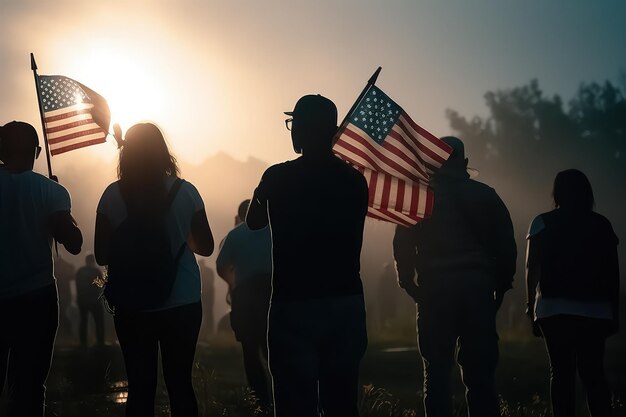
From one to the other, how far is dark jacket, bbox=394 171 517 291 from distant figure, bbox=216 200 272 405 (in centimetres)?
264

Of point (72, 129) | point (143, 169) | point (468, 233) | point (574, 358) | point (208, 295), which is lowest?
A: point (208, 295)

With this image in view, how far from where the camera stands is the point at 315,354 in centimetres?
545

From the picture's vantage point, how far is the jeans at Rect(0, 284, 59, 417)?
6.41 meters

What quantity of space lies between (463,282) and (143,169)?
2.66 metres

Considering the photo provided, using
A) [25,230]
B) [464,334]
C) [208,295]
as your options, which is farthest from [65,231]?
[208,295]

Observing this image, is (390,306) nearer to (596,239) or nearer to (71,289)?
(71,289)

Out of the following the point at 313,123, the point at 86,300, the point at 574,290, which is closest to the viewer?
the point at 313,123

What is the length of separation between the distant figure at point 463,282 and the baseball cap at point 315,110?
237 cm

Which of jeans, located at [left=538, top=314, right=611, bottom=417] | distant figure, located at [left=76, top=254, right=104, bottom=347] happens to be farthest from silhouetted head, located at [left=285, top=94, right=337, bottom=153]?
distant figure, located at [left=76, top=254, right=104, bottom=347]

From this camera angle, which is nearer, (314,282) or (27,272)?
(314,282)

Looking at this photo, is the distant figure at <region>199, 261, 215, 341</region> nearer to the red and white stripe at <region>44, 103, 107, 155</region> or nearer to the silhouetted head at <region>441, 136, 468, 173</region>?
the red and white stripe at <region>44, 103, 107, 155</region>

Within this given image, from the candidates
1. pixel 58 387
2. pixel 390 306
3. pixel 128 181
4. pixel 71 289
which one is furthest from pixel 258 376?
pixel 390 306

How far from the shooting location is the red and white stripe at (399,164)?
7773mm

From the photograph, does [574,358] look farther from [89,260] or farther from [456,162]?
[89,260]
